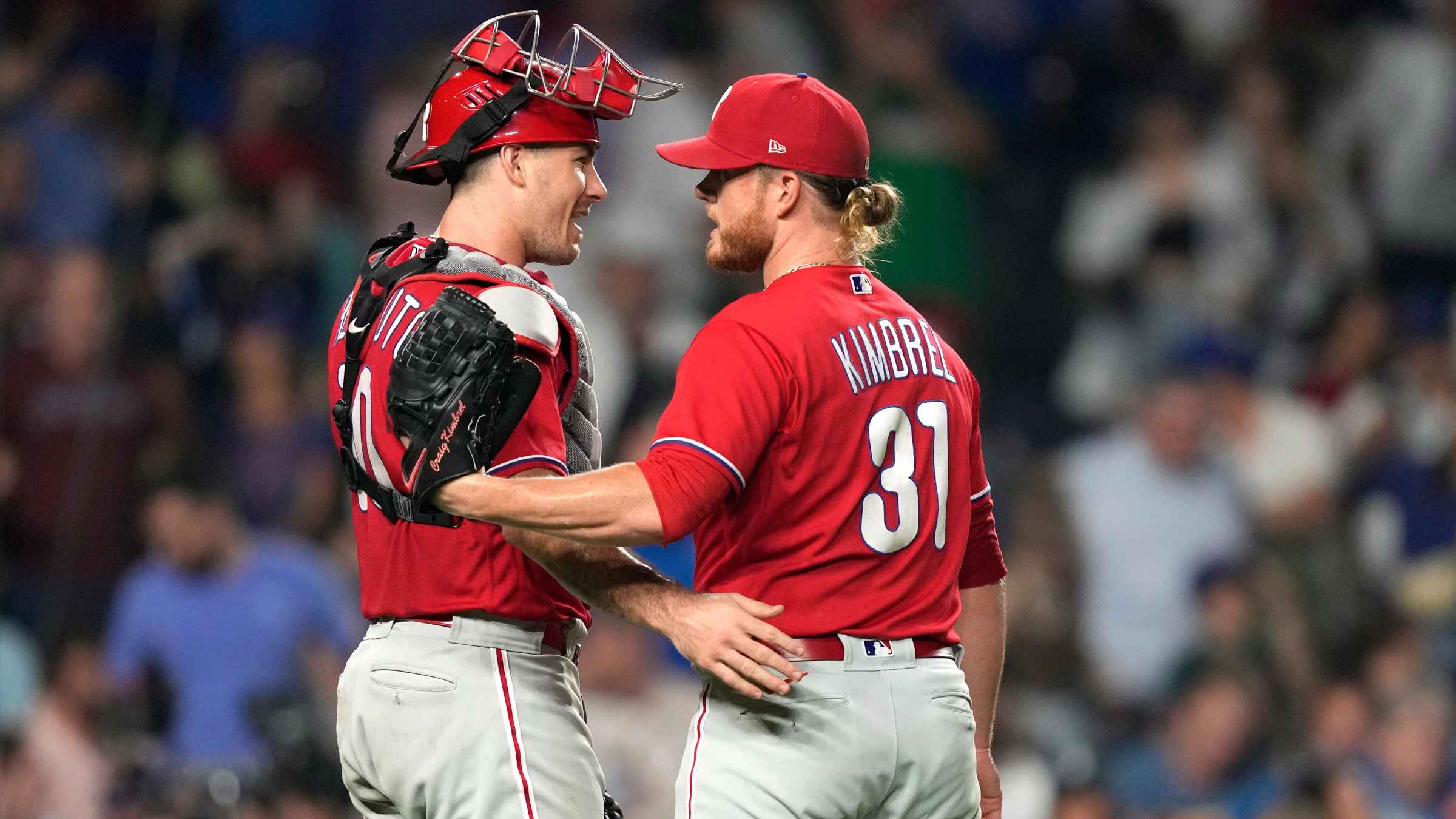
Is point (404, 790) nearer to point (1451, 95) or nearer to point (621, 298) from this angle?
point (621, 298)

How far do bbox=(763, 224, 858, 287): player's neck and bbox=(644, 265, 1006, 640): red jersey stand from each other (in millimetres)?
40

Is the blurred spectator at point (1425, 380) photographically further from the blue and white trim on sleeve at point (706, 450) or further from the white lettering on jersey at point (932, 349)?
the blue and white trim on sleeve at point (706, 450)

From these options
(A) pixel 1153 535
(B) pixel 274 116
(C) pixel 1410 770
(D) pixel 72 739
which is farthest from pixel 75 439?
(C) pixel 1410 770

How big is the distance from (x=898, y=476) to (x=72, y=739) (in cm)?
471

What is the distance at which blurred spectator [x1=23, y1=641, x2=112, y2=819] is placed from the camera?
6.46 m

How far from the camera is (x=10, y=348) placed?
7.15m

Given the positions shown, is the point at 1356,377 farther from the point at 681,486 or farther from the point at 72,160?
the point at 72,160

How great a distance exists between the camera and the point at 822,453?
289cm

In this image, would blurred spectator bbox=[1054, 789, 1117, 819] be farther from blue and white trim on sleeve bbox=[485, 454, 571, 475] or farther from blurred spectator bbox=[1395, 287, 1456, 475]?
blue and white trim on sleeve bbox=[485, 454, 571, 475]

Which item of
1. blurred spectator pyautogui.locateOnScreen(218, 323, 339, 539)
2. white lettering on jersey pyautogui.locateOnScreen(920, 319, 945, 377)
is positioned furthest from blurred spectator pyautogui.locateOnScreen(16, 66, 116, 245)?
white lettering on jersey pyautogui.locateOnScreen(920, 319, 945, 377)

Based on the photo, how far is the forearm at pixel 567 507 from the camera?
2.73m

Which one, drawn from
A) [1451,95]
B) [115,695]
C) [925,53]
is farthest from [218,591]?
[1451,95]

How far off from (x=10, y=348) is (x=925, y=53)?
4.14m

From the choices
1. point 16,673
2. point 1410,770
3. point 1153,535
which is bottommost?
point 16,673
